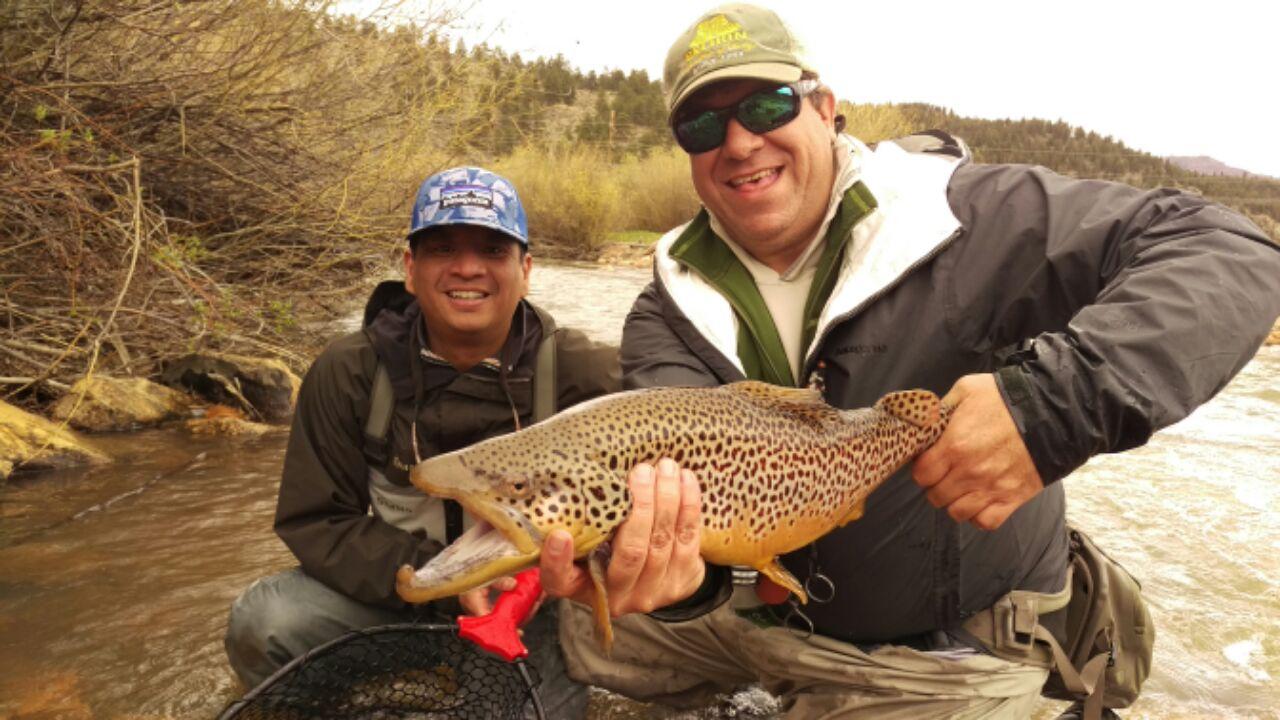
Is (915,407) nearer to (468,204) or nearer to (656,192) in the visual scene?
(468,204)

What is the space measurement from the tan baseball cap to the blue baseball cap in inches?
32.9

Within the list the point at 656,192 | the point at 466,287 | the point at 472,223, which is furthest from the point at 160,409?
the point at 656,192

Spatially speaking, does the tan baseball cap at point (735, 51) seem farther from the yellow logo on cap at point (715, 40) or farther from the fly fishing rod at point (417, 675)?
the fly fishing rod at point (417, 675)

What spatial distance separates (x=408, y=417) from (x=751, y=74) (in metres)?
1.72

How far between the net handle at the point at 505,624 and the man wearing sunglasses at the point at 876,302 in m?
0.40

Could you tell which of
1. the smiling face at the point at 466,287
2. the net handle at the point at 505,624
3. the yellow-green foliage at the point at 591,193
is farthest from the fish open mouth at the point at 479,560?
the yellow-green foliage at the point at 591,193

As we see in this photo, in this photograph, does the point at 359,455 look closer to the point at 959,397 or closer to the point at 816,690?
the point at 816,690

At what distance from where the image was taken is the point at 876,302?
261 centimetres

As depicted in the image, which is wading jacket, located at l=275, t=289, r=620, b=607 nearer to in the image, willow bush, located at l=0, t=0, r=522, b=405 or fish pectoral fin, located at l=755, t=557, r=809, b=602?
fish pectoral fin, located at l=755, t=557, r=809, b=602

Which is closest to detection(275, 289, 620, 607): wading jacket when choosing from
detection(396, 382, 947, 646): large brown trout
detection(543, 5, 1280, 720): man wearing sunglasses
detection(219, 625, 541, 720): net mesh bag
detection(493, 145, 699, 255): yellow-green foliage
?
detection(219, 625, 541, 720): net mesh bag

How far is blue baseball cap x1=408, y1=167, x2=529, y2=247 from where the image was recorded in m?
3.26

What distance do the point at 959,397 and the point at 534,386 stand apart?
68.4 inches

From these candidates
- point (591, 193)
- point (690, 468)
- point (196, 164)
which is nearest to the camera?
point (690, 468)

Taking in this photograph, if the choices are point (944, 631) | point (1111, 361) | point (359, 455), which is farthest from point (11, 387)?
point (1111, 361)
